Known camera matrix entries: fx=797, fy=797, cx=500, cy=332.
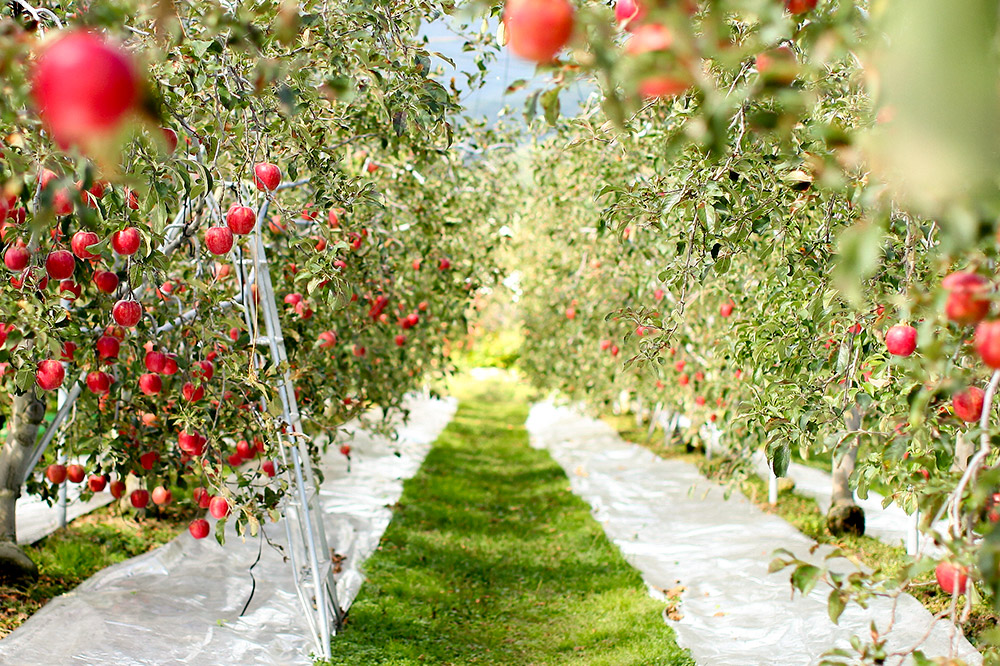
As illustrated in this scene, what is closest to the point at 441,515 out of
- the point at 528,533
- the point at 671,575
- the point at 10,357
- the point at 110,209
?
the point at 528,533

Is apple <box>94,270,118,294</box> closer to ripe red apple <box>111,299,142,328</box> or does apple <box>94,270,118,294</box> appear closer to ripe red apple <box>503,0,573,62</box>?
A: ripe red apple <box>111,299,142,328</box>

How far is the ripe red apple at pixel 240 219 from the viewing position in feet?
6.58

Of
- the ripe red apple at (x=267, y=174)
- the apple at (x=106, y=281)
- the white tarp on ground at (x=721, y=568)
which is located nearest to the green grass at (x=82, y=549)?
the apple at (x=106, y=281)

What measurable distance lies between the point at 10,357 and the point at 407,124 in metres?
1.30

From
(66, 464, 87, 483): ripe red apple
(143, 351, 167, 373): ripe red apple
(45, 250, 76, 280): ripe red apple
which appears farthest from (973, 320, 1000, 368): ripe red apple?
(66, 464, 87, 483): ripe red apple

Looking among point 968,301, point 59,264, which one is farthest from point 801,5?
point 59,264

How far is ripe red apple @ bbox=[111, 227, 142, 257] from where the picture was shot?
1.83m

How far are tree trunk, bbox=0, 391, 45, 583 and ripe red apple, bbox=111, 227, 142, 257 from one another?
1691 millimetres

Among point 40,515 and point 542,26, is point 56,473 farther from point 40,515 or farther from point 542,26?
point 542,26

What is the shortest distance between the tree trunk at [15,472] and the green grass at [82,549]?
2.8 inches

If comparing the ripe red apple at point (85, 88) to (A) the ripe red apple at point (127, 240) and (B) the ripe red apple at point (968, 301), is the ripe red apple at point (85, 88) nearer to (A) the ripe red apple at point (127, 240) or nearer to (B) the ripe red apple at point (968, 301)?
(B) the ripe red apple at point (968, 301)

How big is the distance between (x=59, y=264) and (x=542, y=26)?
1.73m

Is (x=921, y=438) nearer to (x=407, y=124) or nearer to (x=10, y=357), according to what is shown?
(x=407, y=124)

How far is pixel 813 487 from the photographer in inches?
250
